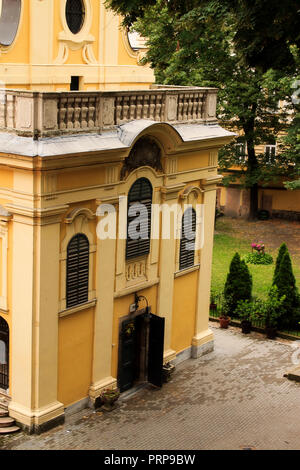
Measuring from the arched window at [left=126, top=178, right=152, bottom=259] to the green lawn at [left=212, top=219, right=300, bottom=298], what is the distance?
342 inches

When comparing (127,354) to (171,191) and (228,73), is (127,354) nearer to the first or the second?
(171,191)

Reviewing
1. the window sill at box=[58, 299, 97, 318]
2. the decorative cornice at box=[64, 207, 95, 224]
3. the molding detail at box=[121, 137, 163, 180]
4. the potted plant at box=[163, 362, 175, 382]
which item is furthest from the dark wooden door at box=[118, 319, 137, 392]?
the molding detail at box=[121, 137, 163, 180]

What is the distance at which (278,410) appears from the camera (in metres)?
21.7

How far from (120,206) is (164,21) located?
17037 mm

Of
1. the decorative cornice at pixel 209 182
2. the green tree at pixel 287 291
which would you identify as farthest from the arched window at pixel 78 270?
the green tree at pixel 287 291

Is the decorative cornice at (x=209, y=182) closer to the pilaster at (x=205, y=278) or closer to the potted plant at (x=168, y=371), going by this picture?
the pilaster at (x=205, y=278)

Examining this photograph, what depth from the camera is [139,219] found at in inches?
851

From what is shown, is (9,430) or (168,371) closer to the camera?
(9,430)

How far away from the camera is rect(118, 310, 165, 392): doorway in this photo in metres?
21.8

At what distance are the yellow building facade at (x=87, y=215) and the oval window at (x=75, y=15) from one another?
3 centimetres

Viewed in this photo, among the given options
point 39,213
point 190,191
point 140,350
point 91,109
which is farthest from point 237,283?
point 39,213

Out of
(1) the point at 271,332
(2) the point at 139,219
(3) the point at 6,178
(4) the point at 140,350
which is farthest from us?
(1) the point at 271,332

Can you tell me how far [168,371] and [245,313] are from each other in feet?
18.3
